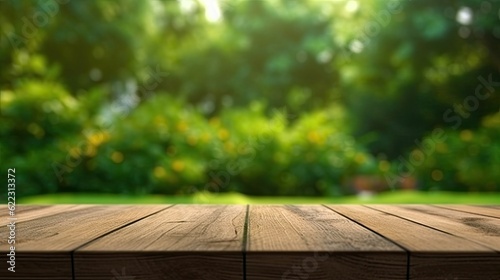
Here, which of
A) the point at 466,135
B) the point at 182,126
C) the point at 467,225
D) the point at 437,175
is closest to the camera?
the point at 467,225

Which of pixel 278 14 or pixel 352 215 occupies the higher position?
pixel 278 14

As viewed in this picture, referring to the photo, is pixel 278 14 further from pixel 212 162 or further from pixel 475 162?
pixel 212 162

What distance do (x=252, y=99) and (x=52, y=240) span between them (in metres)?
11.2

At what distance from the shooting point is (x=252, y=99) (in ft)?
39.9

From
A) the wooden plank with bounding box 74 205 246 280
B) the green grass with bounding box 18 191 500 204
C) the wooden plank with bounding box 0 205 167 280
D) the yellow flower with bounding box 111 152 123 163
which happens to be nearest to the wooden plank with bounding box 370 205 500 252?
the wooden plank with bounding box 74 205 246 280

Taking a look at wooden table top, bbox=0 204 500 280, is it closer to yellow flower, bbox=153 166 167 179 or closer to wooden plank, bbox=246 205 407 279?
wooden plank, bbox=246 205 407 279

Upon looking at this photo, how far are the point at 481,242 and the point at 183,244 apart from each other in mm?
560

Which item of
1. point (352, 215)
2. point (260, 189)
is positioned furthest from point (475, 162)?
point (352, 215)

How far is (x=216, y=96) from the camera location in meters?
13.2

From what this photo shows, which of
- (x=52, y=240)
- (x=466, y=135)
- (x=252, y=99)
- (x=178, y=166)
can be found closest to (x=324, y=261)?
(x=52, y=240)

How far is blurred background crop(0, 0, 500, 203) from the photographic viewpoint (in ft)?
17.6

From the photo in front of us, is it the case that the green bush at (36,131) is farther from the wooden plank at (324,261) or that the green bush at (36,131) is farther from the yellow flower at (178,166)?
the wooden plank at (324,261)

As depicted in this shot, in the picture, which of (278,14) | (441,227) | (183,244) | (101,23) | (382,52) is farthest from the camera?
(278,14)

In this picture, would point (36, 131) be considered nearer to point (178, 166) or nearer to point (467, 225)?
point (178, 166)
